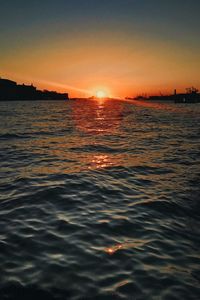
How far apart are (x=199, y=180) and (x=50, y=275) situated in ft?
27.6

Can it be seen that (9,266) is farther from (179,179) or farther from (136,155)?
(136,155)

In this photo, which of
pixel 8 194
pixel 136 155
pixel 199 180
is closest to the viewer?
pixel 8 194

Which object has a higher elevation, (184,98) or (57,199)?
(184,98)

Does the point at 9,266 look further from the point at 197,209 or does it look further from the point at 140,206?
the point at 197,209

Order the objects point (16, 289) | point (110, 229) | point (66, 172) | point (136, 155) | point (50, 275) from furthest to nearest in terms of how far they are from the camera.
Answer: point (136, 155) → point (66, 172) → point (110, 229) → point (50, 275) → point (16, 289)

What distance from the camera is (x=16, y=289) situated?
4.77 meters

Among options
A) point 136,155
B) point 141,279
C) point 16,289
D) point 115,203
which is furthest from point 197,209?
point 136,155

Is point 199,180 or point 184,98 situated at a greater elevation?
point 184,98

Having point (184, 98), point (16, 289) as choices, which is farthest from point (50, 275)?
point (184, 98)

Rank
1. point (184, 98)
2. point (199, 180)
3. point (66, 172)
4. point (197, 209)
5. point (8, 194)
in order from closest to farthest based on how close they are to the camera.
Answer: point (197, 209) < point (8, 194) < point (199, 180) < point (66, 172) < point (184, 98)

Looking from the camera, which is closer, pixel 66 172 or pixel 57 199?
pixel 57 199

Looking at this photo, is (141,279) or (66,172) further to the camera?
(66,172)

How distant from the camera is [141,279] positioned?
5.25 m

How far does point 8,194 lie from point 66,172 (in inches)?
140
